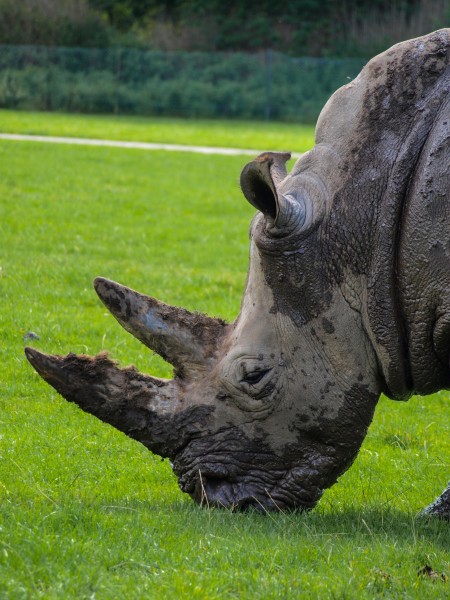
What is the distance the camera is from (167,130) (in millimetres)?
30922

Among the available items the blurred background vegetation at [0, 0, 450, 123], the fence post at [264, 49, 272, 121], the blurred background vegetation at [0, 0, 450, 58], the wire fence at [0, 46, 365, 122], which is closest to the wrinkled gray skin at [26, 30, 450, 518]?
the blurred background vegetation at [0, 0, 450, 123]

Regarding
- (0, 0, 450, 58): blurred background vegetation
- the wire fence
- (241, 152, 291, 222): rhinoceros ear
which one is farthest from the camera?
(0, 0, 450, 58): blurred background vegetation

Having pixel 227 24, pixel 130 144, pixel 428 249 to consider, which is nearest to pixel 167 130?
pixel 130 144

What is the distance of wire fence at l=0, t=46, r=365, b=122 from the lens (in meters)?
37.4

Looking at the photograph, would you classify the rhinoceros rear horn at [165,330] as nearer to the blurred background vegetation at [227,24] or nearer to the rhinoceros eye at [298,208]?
the rhinoceros eye at [298,208]

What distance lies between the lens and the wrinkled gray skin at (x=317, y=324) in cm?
480

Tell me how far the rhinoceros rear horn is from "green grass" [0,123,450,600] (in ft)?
2.14

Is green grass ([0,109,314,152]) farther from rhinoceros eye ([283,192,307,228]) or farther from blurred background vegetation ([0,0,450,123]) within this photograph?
rhinoceros eye ([283,192,307,228])

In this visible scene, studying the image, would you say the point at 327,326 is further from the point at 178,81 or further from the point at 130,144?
the point at 178,81

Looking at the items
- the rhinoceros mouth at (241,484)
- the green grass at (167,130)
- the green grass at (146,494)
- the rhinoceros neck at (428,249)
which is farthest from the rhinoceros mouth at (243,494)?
the green grass at (167,130)

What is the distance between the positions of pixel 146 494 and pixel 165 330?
3.04ft

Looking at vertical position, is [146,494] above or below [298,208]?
below

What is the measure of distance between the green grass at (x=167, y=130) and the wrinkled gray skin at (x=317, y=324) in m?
18.7

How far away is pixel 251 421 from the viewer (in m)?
5.07
